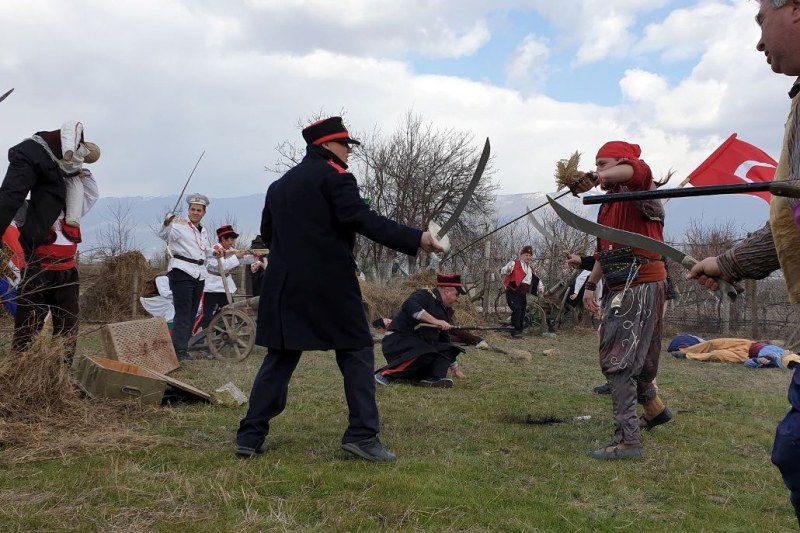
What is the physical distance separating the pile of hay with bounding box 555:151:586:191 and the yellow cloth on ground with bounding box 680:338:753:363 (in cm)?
723

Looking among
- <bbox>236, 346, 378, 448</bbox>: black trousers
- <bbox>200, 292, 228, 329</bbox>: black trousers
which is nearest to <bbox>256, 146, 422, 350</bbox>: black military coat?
<bbox>236, 346, 378, 448</bbox>: black trousers

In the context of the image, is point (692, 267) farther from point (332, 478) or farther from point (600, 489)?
point (332, 478)

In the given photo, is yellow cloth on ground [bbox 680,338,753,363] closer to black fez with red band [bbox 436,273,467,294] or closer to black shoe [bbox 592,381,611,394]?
black shoe [bbox 592,381,611,394]

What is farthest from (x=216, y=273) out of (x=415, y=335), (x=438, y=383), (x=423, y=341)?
(x=438, y=383)

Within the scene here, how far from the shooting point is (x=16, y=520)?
2.72 m

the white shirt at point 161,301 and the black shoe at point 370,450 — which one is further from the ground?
the white shirt at point 161,301

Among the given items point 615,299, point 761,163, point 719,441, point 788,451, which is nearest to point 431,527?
point 788,451

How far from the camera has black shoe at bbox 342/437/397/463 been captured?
3.82 meters

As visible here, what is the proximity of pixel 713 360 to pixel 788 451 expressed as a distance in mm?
9523

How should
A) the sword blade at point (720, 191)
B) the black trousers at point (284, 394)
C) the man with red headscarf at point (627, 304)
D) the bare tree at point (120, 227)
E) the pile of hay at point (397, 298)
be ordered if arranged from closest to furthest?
1. the sword blade at point (720, 191)
2. the black trousers at point (284, 394)
3. the man with red headscarf at point (627, 304)
4. the pile of hay at point (397, 298)
5. the bare tree at point (120, 227)

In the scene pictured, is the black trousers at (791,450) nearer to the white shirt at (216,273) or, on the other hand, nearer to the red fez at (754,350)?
the white shirt at (216,273)

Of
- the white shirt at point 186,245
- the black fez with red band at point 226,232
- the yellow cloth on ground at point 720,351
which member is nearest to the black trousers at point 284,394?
the white shirt at point 186,245

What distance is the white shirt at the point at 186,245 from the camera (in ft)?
26.1

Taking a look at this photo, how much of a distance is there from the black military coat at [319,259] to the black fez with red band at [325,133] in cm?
17
